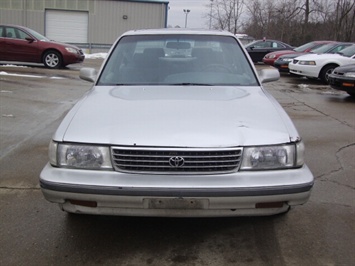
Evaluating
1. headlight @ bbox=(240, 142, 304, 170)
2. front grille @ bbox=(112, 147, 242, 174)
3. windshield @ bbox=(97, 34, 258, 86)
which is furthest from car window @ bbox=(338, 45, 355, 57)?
front grille @ bbox=(112, 147, 242, 174)

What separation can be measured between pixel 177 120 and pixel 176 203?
0.60 m

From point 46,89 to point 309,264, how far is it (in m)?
9.29

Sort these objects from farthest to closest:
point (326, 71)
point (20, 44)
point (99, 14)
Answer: point (99, 14)
point (20, 44)
point (326, 71)

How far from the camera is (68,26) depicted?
30.1 meters

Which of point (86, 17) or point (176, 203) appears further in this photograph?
point (86, 17)

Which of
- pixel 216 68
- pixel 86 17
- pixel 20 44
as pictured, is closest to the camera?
pixel 216 68

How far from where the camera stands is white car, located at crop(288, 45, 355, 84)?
44.8 feet

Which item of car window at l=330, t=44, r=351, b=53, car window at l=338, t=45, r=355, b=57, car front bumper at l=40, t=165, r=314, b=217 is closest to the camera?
car front bumper at l=40, t=165, r=314, b=217

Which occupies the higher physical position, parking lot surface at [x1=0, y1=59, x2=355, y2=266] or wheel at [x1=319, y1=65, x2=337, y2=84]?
wheel at [x1=319, y1=65, x2=337, y2=84]

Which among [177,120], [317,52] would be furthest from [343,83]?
[177,120]

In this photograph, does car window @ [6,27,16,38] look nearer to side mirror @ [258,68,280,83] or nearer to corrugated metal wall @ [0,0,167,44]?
side mirror @ [258,68,280,83]

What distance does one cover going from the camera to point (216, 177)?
2734 millimetres

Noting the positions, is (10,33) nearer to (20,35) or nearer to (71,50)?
(20,35)

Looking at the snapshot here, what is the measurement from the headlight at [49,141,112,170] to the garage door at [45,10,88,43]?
2880 cm
